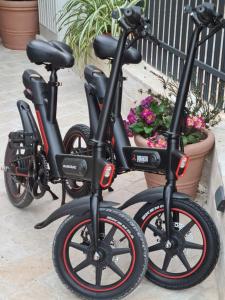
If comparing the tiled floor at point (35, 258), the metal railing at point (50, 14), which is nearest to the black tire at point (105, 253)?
the tiled floor at point (35, 258)

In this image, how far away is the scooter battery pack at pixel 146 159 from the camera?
2.66 m

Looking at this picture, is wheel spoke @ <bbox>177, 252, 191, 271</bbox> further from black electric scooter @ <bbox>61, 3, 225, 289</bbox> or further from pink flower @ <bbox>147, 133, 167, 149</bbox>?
pink flower @ <bbox>147, 133, 167, 149</bbox>

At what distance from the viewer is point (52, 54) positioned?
291 cm

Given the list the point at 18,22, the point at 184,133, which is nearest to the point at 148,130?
the point at 184,133

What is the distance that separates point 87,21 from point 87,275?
10.3ft

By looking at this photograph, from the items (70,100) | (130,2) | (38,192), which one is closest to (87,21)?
(130,2)

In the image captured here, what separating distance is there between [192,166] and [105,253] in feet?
3.44

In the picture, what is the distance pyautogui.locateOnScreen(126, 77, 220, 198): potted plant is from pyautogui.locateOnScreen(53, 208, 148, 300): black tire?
90cm

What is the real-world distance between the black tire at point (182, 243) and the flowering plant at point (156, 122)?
29.0 inches

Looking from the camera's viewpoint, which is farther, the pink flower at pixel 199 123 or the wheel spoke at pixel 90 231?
the pink flower at pixel 199 123

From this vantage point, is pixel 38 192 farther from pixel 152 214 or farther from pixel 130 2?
pixel 130 2

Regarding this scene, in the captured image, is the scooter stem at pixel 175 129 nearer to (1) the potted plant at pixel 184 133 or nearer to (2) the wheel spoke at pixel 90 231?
(2) the wheel spoke at pixel 90 231

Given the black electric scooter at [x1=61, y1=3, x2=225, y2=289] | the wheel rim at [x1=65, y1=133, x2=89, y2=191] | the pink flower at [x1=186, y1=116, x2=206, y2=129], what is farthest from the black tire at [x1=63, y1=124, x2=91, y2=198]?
the pink flower at [x1=186, y1=116, x2=206, y2=129]

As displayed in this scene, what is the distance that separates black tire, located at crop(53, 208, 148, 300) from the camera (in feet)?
8.07
